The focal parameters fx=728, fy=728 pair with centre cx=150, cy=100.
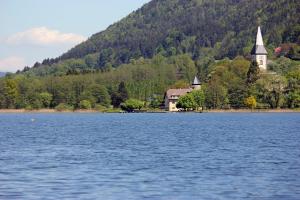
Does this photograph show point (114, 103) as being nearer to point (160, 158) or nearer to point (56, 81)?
point (56, 81)

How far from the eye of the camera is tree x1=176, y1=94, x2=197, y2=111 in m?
157

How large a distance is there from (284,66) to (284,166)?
152 m

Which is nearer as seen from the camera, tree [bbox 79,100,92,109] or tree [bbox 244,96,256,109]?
tree [bbox 244,96,256,109]

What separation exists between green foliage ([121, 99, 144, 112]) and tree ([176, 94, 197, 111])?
1183 centimetres

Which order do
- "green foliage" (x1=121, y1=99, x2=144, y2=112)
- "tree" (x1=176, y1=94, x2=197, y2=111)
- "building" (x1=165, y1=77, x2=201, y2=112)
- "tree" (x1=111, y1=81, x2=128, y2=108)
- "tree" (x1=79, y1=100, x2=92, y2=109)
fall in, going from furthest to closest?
"tree" (x1=111, y1=81, x2=128, y2=108) → "tree" (x1=79, y1=100, x2=92, y2=109) → "building" (x1=165, y1=77, x2=201, y2=112) → "green foliage" (x1=121, y1=99, x2=144, y2=112) → "tree" (x1=176, y1=94, x2=197, y2=111)

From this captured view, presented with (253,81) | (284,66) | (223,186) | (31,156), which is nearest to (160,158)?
(31,156)

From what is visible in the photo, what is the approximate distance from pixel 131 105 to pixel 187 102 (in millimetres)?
16847

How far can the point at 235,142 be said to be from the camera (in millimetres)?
55156

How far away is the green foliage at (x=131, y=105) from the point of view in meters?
170

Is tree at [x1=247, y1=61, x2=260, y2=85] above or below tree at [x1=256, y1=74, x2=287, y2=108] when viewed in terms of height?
above

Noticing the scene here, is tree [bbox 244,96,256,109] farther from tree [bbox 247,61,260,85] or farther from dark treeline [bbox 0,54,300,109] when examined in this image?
tree [bbox 247,61,260,85]

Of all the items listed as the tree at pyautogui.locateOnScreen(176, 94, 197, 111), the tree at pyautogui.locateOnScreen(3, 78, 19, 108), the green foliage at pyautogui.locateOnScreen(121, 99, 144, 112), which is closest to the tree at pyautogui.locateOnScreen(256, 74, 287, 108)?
the tree at pyautogui.locateOnScreen(176, 94, 197, 111)

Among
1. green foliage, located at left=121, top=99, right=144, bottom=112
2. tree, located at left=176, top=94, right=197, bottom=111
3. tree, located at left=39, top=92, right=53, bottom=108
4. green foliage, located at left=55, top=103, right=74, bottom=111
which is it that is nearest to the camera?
tree, located at left=176, top=94, right=197, bottom=111

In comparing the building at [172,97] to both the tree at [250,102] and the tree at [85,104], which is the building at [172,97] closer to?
the tree at [85,104]
